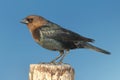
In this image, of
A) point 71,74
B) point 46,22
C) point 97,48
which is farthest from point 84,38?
point 71,74

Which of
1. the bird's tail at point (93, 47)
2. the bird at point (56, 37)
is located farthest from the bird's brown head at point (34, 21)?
the bird's tail at point (93, 47)

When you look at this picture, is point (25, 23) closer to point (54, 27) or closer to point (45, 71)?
point (54, 27)

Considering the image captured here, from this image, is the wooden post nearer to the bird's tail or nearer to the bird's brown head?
the bird's tail

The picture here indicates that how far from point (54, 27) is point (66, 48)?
638 millimetres

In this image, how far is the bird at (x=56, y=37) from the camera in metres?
9.13

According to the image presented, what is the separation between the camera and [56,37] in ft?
30.3

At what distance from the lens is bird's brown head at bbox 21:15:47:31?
9.42m

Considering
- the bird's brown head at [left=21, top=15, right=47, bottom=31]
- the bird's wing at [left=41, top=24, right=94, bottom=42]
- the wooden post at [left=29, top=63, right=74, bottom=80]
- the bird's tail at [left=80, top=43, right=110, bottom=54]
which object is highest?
the bird's brown head at [left=21, top=15, right=47, bottom=31]

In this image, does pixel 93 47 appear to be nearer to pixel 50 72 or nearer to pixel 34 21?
pixel 34 21

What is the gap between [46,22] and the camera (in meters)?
9.49

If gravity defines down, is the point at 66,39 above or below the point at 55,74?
above

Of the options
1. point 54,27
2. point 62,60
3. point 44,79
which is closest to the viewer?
point 44,79

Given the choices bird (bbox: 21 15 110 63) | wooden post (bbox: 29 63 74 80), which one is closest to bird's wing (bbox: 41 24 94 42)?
bird (bbox: 21 15 110 63)

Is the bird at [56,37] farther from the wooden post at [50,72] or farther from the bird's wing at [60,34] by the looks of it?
the wooden post at [50,72]
